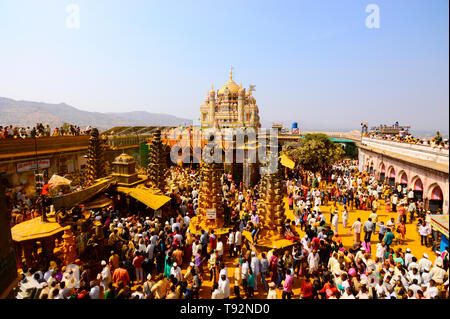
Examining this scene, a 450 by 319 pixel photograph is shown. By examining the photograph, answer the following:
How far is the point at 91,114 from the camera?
13650 cm

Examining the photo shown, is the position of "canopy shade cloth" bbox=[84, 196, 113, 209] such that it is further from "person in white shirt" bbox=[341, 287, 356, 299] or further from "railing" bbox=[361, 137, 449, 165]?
"railing" bbox=[361, 137, 449, 165]

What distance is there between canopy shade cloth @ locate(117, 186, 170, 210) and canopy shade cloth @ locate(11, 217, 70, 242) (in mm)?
3289

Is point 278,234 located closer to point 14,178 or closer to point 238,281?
point 238,281

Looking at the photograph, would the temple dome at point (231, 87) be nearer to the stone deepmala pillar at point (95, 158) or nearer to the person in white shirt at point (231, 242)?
the stone deepmala pillar at point (95, 158)

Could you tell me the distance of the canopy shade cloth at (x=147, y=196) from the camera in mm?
10281

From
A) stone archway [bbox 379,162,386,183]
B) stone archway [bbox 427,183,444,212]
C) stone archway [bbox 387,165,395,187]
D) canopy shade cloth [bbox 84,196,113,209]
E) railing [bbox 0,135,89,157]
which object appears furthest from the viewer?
stone archway [bbox 379,162,386,183]

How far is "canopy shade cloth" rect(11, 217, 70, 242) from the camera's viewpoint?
7105mm

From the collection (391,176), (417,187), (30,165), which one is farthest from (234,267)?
(391,176)

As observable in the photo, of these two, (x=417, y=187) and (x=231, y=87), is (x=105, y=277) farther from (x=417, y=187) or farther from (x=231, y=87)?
(x=231, y=87)

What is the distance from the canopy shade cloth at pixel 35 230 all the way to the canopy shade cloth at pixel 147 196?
10.8 ft

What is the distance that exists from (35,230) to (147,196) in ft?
14.0

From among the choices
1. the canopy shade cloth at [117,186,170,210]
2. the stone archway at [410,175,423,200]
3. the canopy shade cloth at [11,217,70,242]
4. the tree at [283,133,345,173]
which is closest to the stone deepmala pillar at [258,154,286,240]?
the canopy shade cloth at [117,186,170,210]
